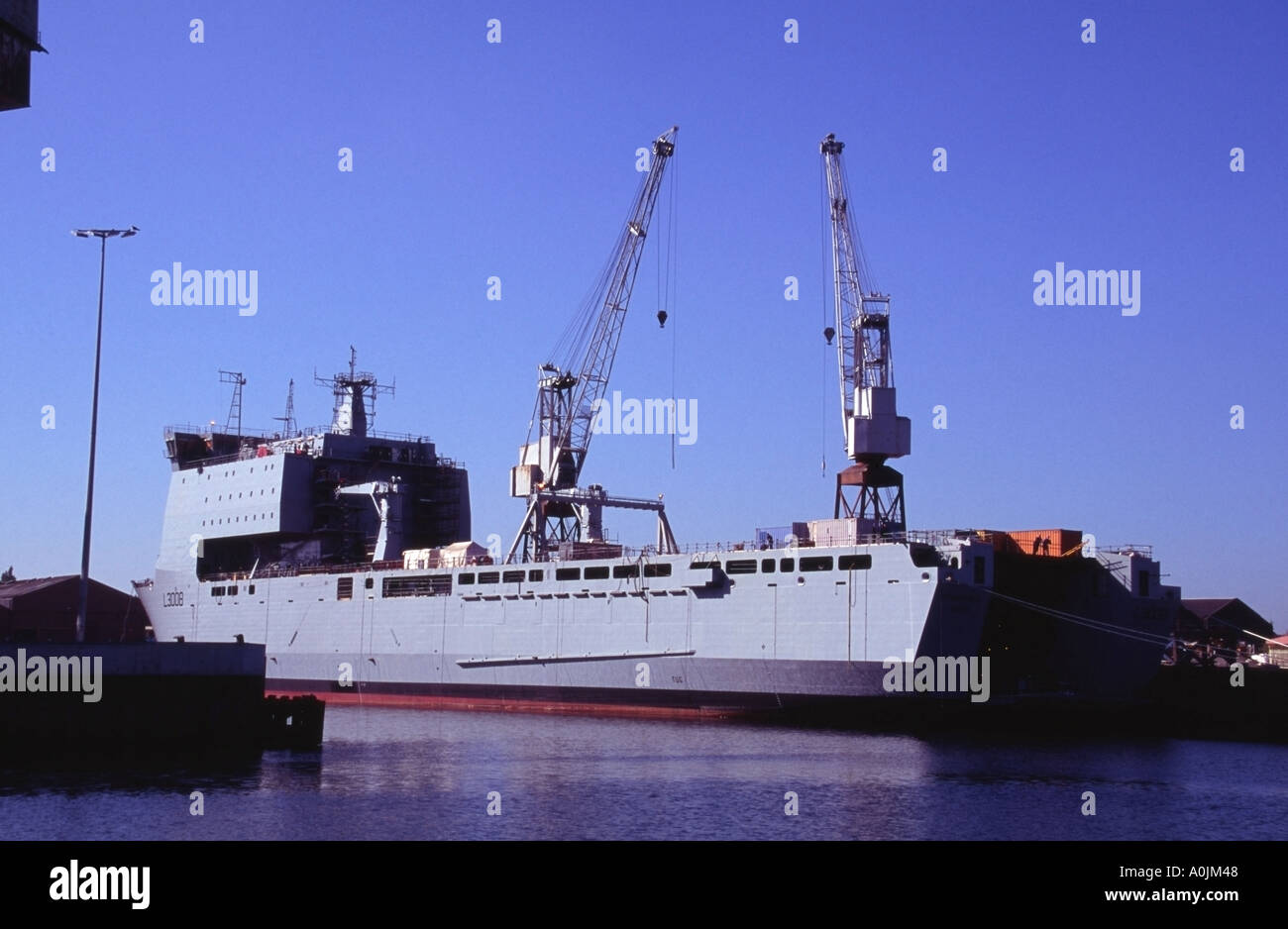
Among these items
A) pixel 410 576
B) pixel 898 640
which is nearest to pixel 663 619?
pixel 898 640

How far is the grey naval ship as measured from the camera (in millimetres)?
47250

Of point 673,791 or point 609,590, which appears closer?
point 673,791

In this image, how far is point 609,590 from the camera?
54812 millimetres

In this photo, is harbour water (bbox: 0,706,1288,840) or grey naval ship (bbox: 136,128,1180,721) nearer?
harbour water (bbox: 0,706,1288,840)

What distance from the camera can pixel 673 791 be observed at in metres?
31.2

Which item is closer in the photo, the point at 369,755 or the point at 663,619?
the point at 369,755

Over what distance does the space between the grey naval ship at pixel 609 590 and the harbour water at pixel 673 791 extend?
5.06 m

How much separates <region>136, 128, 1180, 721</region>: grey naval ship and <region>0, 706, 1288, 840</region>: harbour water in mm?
5064

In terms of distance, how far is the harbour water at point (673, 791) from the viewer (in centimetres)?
2662

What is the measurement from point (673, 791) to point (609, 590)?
23.8 meters
